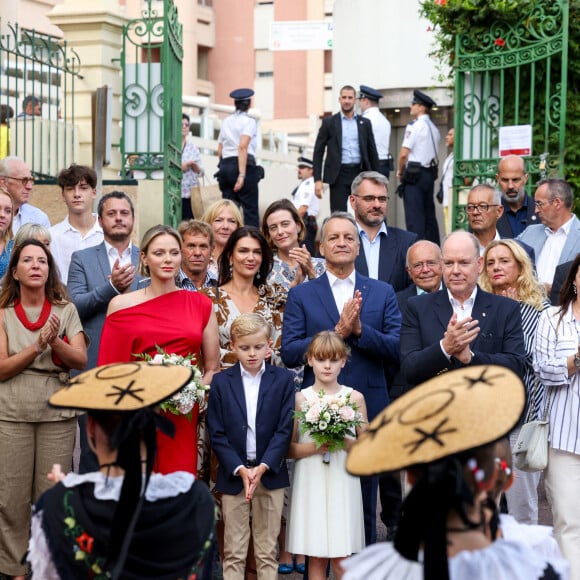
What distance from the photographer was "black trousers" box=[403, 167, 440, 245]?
1530cm

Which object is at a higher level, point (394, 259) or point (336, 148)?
point (336, 148)

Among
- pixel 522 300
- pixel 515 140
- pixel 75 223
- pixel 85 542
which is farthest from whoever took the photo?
pixel 515 140

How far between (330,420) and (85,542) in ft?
9.64

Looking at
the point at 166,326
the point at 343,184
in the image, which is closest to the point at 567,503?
the point at 166,326

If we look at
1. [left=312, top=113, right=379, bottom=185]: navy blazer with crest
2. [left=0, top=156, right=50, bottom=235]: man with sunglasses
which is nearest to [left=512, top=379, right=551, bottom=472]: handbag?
[left=0, top=156, right=50, bottom=235]: man with sunglasses

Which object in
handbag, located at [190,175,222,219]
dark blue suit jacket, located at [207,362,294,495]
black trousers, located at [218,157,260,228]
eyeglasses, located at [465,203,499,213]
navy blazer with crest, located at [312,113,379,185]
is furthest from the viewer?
black trousers, located at [218,157,260,228]

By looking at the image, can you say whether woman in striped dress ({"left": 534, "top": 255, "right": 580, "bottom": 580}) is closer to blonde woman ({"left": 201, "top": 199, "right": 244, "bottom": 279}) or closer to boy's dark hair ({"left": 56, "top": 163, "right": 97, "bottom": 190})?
blonde woman ({"left": 201, "top": 199, "right": 244, "bottom": 279})

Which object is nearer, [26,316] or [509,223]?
[26,316]

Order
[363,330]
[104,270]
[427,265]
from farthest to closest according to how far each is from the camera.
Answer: [427,265], [104,270], [363,330]

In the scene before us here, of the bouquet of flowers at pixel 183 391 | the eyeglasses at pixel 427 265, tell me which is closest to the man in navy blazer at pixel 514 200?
the eyeglasses at pixel 427 265

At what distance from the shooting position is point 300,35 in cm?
2612

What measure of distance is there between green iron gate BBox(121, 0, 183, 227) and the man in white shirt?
4.04 m

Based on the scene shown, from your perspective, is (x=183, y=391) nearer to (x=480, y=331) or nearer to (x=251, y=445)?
(x=251, y=445)

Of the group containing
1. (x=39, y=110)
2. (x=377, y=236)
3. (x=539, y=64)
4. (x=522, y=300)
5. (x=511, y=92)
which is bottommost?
(x=522, y=300)
